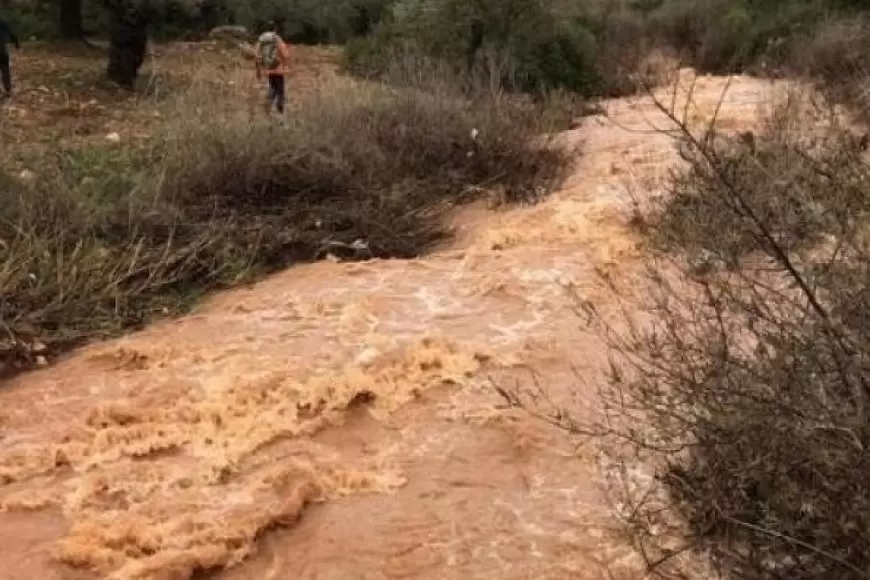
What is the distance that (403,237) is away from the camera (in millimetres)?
12109

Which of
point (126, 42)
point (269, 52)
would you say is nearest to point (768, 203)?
point (269, 52)

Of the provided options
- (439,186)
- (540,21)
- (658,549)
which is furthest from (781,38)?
(658,549)

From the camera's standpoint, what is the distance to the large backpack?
14.4 meters

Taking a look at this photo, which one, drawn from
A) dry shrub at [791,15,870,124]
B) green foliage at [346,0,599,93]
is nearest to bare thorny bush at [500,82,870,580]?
dry shrub at [791,15,870,124]

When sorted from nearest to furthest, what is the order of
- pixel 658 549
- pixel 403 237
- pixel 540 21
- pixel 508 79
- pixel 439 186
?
pixel 658 549 → pixel 403 237 → pixel 439 186 → pixel 508 79 → pixel 540 21

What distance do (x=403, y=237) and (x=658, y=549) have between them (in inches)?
271

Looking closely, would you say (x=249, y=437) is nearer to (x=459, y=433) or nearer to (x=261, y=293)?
(x=459, y=433)

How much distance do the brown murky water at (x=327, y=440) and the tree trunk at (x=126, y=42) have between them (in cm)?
727

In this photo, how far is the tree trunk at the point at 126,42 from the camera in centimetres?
1619

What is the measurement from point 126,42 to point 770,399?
13771 millimetres

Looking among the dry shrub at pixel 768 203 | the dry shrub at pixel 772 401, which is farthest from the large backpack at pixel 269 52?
the dry shrub at pixel 772 401

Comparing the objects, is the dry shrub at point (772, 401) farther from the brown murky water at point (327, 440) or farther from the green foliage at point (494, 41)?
the green foliage at point (494, 41)

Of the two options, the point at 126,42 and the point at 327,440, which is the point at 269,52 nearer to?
the point at 126,42

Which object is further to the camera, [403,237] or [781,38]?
[781,38]
